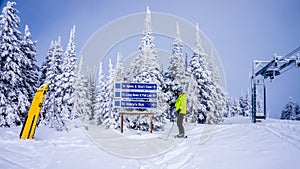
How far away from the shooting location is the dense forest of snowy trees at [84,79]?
23.4 metres

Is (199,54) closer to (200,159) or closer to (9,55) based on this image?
(9,55)

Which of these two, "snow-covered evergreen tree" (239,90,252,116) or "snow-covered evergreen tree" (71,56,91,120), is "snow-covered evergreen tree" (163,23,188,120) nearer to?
"snow-covered evergreen tree" (71,56,91,120)

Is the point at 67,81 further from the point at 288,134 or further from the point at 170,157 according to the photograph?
the point at 288,134

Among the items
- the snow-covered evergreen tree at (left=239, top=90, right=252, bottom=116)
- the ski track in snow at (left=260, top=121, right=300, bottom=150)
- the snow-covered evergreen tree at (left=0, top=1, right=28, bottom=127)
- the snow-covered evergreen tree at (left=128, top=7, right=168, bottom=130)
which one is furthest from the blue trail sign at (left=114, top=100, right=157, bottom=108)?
the snow-covered evergreen tree at (left=239, top=90, right=252, bottom=116)

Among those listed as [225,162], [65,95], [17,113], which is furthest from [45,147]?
[65,95]

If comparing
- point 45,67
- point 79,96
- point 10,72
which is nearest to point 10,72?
point 10,72

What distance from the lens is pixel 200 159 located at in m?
6.78

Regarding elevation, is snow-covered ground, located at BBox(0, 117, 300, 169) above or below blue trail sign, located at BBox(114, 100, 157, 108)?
below

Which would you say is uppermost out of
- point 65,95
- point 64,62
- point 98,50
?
point 64,62

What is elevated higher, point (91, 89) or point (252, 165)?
point (91, 89)

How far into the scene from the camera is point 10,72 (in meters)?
23.1

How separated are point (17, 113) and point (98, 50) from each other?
14938mm

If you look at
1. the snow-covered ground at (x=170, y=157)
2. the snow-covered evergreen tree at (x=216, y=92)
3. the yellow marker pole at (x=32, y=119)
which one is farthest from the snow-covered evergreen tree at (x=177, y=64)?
the snow-covered ground at (x=170, y=157)

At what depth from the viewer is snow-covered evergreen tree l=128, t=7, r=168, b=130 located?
24.6 meters
